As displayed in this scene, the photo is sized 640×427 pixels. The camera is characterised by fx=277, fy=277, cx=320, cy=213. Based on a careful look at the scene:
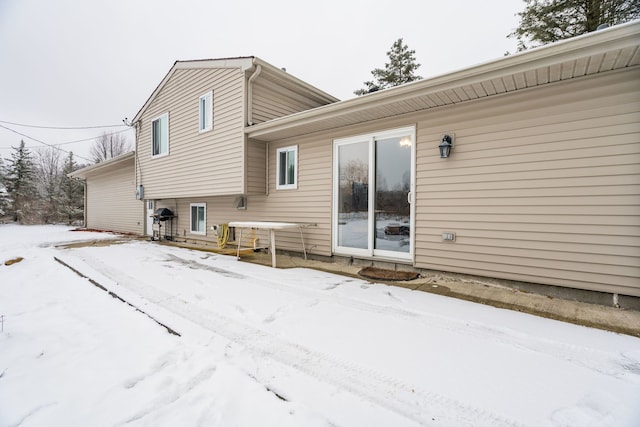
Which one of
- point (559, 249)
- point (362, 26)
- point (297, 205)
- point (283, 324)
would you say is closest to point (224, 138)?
point (297, 205)

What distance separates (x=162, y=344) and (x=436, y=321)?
2423 millimetres

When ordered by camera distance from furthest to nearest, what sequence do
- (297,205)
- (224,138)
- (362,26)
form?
(362,26) → (224,138) → (297,205)

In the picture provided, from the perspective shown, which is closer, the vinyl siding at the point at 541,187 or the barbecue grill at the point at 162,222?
the vinyl siding at the point at 541,187

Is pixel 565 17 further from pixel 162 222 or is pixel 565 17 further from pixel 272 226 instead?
pixel 162 222

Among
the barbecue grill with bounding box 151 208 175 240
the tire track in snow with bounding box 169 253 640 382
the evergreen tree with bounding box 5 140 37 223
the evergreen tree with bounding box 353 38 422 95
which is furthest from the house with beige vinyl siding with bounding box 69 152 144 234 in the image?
the evergreen tree with bounding box 353 38 422 95

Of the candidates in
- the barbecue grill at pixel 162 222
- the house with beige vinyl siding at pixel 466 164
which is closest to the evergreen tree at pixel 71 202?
the barbecue grill at pixel 162 222

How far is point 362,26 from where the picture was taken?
675 inches

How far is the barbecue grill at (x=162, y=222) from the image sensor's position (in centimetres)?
927

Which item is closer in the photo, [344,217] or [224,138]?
[344,217]

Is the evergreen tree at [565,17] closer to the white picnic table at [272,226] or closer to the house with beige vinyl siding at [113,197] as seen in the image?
the white picnic table at [272,226]

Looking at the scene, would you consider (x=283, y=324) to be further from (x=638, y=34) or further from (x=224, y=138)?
(x=224, y=138)

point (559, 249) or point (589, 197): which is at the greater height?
point (589, 197)

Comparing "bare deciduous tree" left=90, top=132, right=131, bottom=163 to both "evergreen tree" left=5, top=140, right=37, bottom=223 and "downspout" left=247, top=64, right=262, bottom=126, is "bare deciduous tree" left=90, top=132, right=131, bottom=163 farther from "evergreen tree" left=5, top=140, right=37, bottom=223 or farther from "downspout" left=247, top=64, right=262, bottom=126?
"downspout" left=247, top=64, right=262, bottom=126

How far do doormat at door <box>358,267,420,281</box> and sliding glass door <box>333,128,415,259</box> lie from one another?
0.30m
